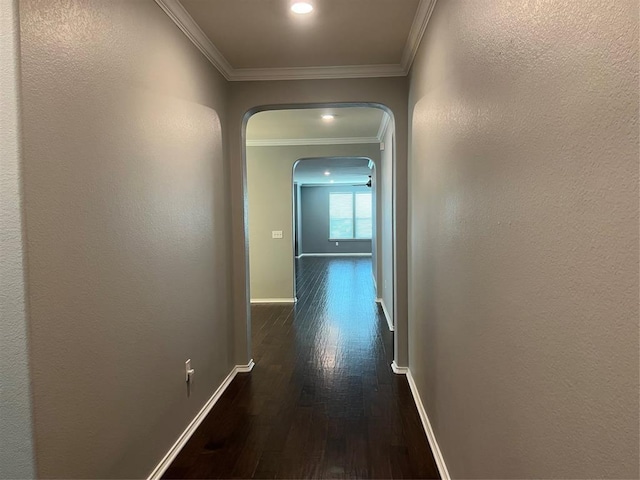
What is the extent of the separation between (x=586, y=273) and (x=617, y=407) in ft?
0.77

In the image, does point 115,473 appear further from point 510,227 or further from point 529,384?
point 510,227

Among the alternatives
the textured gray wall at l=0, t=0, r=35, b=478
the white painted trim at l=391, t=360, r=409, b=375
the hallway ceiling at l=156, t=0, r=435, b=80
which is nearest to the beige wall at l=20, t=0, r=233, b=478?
the textured gray wall at l=0, t=0, r=35, b=478

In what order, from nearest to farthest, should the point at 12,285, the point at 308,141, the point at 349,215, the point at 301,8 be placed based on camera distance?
the point at 12,285
the point at 301,8
the point at 308,141
the point at 349,215

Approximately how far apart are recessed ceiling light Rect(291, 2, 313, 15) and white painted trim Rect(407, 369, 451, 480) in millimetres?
2534

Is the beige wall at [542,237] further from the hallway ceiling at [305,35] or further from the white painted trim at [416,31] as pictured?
the hallway ceiling at [305,35]

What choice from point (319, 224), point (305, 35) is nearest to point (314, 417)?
point (305, 35)

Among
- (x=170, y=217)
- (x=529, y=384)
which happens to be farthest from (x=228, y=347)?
(x=529, y=384)

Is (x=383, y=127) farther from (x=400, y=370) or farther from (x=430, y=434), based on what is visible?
(x=430, y=434)

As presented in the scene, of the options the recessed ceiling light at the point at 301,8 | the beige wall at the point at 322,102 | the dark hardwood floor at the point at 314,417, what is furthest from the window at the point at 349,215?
the recessed ceiling light at the point at 301,8

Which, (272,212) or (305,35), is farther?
(272,212)

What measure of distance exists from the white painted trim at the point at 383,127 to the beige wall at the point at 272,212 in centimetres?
44

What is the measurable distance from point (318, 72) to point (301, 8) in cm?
105

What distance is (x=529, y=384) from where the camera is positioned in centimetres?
105

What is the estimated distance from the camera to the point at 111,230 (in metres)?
1.70
